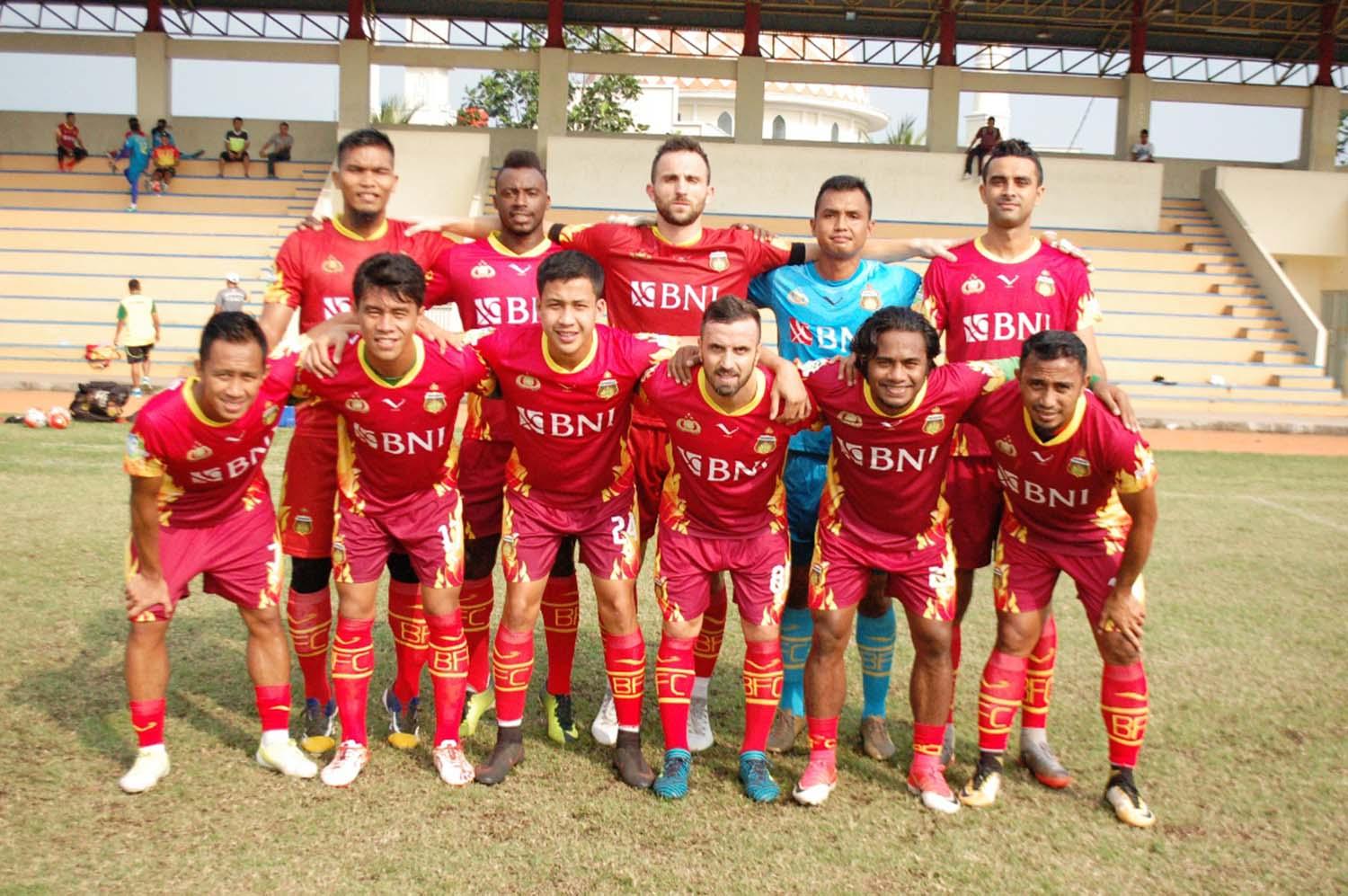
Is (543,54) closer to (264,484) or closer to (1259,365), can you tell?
(1259,365)

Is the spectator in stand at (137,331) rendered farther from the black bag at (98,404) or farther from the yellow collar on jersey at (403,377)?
the yellow collar on jersey at (403,377)

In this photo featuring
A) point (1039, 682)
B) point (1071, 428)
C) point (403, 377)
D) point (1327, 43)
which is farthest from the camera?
point (1327, 43)

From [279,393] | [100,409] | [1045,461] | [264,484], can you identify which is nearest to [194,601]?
[264,484]

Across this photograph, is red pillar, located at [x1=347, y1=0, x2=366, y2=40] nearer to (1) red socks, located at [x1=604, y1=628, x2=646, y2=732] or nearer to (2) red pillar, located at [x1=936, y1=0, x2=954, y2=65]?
(2) red pillar, located at [x1=936, y1=0, x2=954, y2=65]

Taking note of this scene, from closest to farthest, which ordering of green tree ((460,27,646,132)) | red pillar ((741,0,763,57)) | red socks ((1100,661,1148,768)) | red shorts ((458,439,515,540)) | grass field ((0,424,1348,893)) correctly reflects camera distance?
grass field ((0,424,1348,893)) < red socks ((1100,661,1148,768)) < red shorts ((458,439,515,540)) < red pillar ((741,0,763,57)) < green tree ((460,27,646,132))

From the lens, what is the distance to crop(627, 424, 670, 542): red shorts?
494 cm

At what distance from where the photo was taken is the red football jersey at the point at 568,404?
4.48 m

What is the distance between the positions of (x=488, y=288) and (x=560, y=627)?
1463mm

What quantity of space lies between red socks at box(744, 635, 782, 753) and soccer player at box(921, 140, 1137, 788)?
76 centimetres

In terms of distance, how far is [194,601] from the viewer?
684 cm

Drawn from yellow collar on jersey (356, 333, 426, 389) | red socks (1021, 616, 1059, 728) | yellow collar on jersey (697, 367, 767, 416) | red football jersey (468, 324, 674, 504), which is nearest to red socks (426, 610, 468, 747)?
red football jersey (468, 324, 674, 504)

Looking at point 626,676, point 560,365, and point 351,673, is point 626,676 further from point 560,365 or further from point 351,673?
point 560,365

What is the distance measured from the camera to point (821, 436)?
498 cm

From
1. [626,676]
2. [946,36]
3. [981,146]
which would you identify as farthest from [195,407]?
[946,36]
